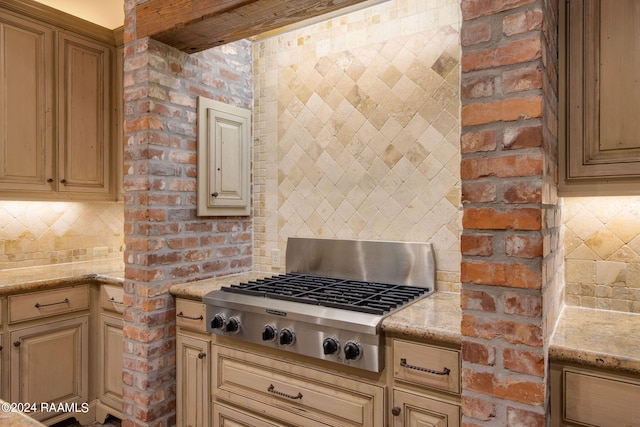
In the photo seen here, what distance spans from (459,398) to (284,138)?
1.79m

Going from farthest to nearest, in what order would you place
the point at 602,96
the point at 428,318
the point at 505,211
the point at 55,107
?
the point at 55,107
the point at 428,318
the point at 602,96
the point at 505,211

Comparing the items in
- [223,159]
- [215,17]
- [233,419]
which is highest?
[215,17]

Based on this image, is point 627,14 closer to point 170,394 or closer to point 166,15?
point 166,15

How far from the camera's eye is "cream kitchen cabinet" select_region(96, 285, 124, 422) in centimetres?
259

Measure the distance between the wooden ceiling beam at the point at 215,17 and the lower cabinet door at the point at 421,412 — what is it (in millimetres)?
1627

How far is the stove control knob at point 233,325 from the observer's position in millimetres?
1859

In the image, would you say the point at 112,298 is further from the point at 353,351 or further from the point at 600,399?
the point at 600,399

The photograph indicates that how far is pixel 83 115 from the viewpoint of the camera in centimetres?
291

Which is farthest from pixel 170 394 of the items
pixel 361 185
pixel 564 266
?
pixel 564 266

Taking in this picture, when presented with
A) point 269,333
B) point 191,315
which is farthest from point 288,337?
point 191,315

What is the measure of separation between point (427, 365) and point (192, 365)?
1.29 meters

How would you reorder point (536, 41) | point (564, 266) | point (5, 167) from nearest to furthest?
point (536, 41) → point (564, 266) → point (5, 167)

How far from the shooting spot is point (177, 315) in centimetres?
218

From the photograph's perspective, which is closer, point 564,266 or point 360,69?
point 564,266
